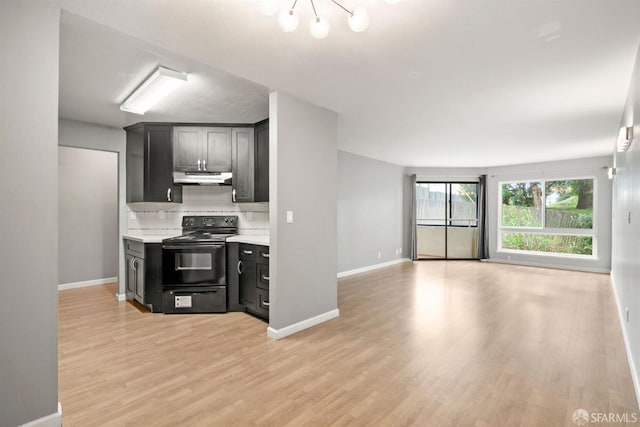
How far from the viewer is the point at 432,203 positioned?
28.3 ft

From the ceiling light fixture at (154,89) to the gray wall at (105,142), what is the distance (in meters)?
1.15

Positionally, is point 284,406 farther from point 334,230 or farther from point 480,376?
point 334,230

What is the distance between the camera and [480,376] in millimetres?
2469

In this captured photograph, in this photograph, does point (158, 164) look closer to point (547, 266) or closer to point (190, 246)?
point (190, 246)

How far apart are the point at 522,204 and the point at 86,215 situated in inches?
372

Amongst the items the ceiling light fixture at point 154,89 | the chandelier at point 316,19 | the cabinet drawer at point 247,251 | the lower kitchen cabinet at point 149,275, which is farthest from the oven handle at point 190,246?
the chandelier at point 316,19

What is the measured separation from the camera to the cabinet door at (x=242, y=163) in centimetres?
425

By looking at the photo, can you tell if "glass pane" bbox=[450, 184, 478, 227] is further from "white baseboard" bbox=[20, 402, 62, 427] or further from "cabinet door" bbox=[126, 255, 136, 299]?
"white baseboard" bbox=[20, 402, 62, 427]

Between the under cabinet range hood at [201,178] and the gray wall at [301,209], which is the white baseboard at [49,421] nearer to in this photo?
the gray wall at [301,209]

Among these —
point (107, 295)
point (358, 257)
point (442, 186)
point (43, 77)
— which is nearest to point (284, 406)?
point (43, 77)

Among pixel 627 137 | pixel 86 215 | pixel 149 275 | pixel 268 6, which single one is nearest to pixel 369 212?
pixel 149 275

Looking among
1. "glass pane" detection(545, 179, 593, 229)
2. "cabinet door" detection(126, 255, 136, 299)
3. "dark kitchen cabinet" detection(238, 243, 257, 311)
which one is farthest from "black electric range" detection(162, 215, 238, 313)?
"glass pane" detection(545, 179, 593, 229)

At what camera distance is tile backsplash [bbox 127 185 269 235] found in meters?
4.73

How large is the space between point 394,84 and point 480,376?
2.63m
